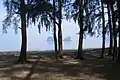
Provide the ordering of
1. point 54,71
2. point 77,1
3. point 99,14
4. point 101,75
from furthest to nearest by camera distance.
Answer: point 99,14 → point 77,1 → point 54,71 → point 101,75

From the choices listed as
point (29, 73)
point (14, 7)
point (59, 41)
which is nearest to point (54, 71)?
point (29, 73)

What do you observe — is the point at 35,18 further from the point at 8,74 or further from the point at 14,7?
the point at 8,74

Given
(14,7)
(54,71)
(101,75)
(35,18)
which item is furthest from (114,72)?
(35,18)

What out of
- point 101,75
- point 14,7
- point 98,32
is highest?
point 14,7

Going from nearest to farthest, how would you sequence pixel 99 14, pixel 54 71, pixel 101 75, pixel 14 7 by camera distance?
pixel 101 75 → pixel 54 71 → pixel 14 7 → pixel 99 14

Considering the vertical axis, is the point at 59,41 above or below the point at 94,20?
below

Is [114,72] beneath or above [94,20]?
beneath

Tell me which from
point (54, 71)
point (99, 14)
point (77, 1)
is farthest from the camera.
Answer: point (99, 14)

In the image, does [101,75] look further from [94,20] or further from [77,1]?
[94,20]

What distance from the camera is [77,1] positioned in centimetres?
2484

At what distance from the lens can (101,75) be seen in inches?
611

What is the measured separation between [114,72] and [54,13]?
1061 centimetres

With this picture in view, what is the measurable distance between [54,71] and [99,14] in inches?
490

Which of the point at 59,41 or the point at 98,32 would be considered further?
the point at 98,32
